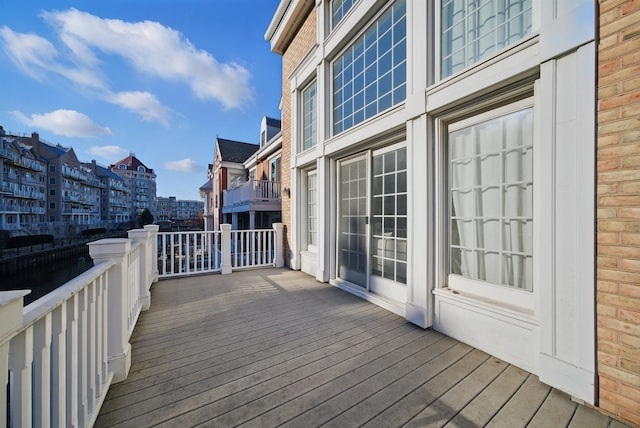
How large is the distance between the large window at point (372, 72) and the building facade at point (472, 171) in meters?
0.02

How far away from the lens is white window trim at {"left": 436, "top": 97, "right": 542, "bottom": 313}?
201cm

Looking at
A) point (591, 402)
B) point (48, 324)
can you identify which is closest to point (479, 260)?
point (591, 402)

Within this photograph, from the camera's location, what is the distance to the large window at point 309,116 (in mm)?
5207

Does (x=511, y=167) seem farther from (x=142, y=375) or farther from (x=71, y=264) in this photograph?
(x=71, y=264)

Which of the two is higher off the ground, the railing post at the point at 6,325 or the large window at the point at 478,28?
the large window at the point at 478,28

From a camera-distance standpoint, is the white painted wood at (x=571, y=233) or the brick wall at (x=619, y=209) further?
the white painted wood at (x=571, y=233)

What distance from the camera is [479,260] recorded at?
240 centimetres

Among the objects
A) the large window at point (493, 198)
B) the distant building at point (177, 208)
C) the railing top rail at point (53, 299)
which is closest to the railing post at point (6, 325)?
the railing top rail at point (53, 299)

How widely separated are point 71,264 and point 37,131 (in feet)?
69.4

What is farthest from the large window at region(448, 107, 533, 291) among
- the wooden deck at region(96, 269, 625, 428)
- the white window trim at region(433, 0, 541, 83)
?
the wooden deck at region(96, 269, 625, 428)

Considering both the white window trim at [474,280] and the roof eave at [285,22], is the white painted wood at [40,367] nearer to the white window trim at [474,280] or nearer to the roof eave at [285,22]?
the white window trim at [474,280]

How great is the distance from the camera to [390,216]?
338 cm

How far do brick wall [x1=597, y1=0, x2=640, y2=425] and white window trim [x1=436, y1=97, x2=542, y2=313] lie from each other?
412mm

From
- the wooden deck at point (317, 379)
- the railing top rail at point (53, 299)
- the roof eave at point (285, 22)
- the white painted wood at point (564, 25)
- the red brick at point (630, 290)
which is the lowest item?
the wooden deck at point (317, 379)
